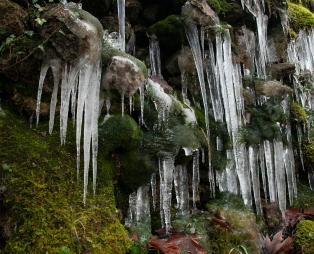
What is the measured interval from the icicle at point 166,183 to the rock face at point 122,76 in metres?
1.21

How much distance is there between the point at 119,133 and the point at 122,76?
64 cm

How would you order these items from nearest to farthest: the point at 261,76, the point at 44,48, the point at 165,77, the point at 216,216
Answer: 1. the point at 44,48
2. the point at 216,216
3. the point at 165,77
4. the point at 261,76

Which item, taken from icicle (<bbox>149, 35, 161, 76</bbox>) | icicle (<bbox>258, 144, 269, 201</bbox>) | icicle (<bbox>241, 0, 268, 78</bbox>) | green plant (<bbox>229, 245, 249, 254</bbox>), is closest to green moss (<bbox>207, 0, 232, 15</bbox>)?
icicle (<bbox>241, 0, 268, 78</bbox>)

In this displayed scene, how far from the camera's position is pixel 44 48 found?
422 centimetres

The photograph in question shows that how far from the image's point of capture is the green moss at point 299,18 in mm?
10258

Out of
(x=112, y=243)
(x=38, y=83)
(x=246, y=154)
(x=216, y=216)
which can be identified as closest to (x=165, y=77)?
(x=246, y=154)

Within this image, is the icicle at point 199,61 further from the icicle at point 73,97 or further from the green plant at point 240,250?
the icicle at point 73,97

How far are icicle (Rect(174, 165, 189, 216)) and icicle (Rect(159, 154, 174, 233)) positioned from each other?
436 millimetres

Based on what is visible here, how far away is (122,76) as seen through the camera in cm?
454

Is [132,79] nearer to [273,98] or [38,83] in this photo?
[38,83]

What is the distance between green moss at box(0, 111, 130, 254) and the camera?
11.6 ft

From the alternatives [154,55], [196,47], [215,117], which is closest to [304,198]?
[215,117]

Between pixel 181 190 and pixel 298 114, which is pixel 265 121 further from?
pixel 181 190

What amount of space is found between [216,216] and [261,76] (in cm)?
366
